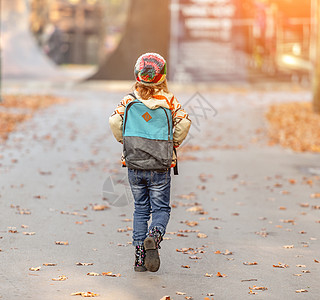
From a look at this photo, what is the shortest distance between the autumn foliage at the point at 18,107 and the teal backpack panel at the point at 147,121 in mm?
10681

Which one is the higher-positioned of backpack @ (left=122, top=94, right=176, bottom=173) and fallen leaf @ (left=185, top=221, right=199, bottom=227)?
backpack @ (left=122, top=94, right=176, bottom=173)

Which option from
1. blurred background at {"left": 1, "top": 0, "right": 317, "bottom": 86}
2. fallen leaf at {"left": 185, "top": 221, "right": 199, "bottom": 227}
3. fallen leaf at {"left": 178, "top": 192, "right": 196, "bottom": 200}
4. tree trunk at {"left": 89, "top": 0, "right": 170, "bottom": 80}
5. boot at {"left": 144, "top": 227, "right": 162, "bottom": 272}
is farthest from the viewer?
tree trunk at {"left": 89, "top": 0, "right": 170, "bottom": 80}

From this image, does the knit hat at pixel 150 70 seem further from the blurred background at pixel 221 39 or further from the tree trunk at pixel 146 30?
the tree trunk at pixel 146 30

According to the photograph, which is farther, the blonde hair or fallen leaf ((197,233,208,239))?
fallen leaf ((197,233,208,239))

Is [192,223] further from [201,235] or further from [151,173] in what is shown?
[151,173]

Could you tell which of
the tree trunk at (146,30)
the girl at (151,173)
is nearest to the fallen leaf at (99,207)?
the girl at (151,173)

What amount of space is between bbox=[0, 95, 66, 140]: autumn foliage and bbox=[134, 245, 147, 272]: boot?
10.7 metres

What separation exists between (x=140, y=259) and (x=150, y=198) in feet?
1.58

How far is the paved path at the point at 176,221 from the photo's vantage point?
6.09 m

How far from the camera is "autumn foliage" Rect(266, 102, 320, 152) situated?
16.1 metres

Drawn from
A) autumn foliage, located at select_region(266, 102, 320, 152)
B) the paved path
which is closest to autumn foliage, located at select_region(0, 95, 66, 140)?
the paved path

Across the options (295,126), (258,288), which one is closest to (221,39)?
(295,126)

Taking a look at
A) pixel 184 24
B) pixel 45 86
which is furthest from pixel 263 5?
pixel 45 86

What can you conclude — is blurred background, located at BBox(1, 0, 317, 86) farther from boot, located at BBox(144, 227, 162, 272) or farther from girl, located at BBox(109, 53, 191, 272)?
boot, located at BBox(144, 227, 162, 272)
